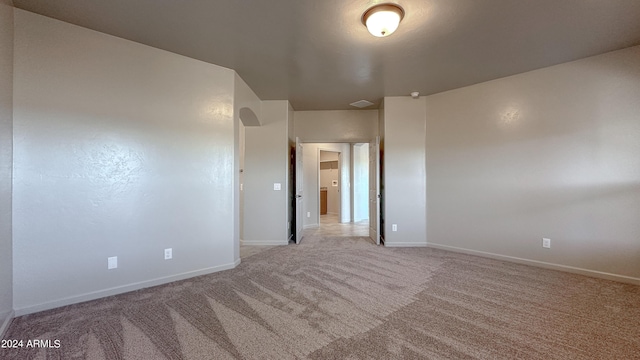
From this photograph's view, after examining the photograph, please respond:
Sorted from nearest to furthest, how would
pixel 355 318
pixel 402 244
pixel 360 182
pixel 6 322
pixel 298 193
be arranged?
pixel 6 322 < pixel 355 318 < pixel 402 244 < pixel 298 193 < pixel 360 182

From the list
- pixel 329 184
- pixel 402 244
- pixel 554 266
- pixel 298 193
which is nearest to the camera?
pixel 554 266

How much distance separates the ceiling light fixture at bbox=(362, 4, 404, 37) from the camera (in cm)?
208

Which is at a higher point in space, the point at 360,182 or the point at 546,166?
the point at 546,166

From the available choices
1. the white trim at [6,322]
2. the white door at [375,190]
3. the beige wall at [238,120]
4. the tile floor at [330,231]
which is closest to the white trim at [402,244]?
the white door at [375,190]

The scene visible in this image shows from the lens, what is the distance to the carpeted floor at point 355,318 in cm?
163

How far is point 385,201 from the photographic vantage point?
4.42 meters

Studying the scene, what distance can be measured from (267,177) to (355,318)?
10.0ft

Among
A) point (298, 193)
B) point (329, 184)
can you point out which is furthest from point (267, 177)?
point (329, 184)

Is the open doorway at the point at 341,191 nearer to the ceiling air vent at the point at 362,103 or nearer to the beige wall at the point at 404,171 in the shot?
the beige wall at the point at 404,171

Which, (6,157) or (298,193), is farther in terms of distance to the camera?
(298,193)

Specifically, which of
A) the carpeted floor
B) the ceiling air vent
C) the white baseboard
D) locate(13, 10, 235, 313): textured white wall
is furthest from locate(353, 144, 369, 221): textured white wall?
locate(13, 10, 235, 313): textured white wall

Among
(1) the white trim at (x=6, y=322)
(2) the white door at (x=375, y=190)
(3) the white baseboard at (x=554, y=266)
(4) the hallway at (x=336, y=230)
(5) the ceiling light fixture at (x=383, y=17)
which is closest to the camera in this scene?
(1) the white trim at (x=6, y=322)

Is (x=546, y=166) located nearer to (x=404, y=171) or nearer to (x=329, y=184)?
(x=404, y=171)

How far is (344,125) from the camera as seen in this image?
516cm
